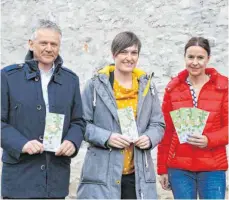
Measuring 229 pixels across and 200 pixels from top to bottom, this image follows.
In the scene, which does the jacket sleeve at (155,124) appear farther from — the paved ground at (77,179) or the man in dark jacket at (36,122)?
the paved ground at (77,179)

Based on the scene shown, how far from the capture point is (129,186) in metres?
3.42

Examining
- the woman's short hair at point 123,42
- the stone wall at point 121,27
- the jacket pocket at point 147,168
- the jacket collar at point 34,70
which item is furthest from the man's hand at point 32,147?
the stone wall at point 121,27

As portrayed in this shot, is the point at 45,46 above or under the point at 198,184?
above

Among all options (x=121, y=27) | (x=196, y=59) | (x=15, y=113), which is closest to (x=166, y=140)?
(x=196, y=59)

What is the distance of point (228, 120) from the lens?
3.66m

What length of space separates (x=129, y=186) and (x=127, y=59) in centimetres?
90

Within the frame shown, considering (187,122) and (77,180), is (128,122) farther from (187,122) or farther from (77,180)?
(77,180)

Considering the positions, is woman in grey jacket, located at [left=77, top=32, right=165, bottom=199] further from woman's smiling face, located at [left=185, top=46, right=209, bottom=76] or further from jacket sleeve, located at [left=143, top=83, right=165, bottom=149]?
woman's smiling face, located at [left=185, top=46, right=209, bottom=76]

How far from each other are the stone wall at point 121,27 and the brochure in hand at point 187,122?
2574 mm

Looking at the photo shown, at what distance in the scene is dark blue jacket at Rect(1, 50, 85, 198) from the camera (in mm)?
3035

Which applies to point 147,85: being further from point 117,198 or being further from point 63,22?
point 63,22

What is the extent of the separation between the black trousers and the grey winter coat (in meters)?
0.05

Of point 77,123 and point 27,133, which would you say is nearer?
point 27,133

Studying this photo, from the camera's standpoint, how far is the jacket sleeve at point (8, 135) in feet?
9.86
